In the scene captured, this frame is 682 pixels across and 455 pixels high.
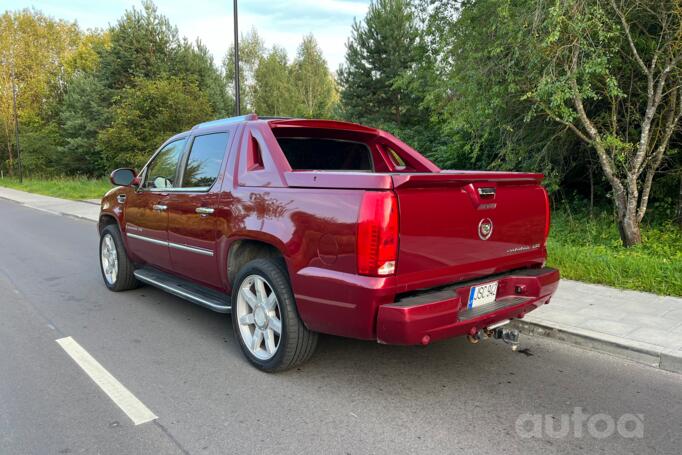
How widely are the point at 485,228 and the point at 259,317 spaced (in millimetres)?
1784

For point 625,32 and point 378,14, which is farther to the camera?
point 378,14

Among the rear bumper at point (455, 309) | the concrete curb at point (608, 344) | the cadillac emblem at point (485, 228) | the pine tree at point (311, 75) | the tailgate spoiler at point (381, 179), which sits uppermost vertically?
the pine tree at point (311, 75)

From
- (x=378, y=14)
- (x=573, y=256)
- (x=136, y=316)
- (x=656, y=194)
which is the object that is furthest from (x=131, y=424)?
(x=378, y=14)

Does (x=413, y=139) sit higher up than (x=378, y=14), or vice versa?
(x=378, y=14)

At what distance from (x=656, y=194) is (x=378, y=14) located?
18.4 metres

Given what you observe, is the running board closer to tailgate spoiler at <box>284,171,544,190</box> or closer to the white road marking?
the white road marking

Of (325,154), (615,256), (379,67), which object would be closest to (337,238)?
(325,154)

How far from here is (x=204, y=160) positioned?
4555mm

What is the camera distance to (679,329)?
14.1 feet

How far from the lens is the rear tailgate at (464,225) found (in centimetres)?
295

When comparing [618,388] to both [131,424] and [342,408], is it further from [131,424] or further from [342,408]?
[131,424]

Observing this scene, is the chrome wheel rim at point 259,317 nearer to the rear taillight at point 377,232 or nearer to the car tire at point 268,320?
the car tire at point 268,320

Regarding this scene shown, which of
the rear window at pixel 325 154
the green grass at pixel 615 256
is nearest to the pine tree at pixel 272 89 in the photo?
the green grass at pixel 615 256

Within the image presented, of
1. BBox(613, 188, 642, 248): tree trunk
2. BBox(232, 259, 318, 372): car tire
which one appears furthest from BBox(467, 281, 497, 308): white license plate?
BBox(613, 188, 642, 248): tree trunk
